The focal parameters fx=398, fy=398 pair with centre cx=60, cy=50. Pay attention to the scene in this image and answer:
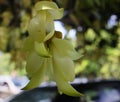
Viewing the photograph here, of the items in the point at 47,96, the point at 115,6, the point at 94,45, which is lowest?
the point at 47,96

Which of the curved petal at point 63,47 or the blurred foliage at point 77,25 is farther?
the blurred foliage at point 77,25

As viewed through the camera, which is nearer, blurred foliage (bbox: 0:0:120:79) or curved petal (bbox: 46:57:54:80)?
curved petal (bbox: 46:57:54:80)

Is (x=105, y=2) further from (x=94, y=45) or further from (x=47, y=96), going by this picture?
(x=47, y=96)

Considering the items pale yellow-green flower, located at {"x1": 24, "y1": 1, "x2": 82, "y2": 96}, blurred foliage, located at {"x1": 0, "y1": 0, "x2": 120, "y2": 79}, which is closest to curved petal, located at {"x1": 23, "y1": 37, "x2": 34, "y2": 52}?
pale yellow-green flower, located at {"x1": 24, "y1": 1, "x2": 82, "y2": 96}

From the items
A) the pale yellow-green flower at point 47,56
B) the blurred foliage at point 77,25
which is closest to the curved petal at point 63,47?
the pale yellow-green flower at point 47,56

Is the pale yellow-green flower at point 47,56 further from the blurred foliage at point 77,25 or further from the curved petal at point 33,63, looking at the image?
the blurred foliage at point 77,25

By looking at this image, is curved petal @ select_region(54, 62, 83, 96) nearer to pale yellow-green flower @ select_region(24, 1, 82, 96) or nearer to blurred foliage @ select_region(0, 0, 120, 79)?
pale yellow-green flower @ select_region(24, 1, 82, 96)

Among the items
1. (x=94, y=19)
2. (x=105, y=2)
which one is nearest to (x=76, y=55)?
(x=105, y=2)

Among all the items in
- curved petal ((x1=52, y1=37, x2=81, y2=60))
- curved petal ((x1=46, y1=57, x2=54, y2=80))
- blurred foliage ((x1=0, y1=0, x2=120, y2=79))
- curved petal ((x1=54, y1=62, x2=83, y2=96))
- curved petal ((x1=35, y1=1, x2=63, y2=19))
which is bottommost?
blurred foliage ((x1=0, y1=0, x2=120, y2=79))
